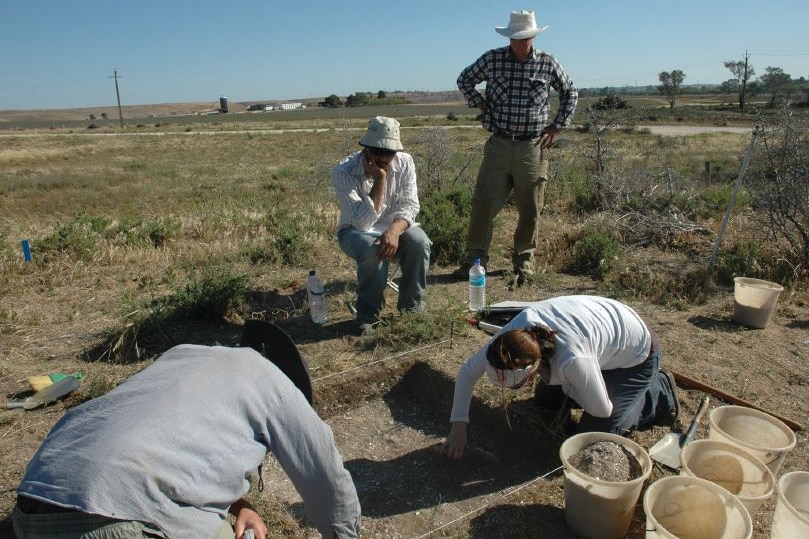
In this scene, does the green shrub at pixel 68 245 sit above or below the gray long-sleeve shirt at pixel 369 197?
below

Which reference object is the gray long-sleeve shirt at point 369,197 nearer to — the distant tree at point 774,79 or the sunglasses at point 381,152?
the sunglasses at point 381,152

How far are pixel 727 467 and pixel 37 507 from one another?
248 cm

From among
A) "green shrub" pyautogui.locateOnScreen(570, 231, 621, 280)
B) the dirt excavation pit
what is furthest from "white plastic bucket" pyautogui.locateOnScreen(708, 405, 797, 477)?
"green shrub" pyautogui.locateOnScreen(570, 231, 621, 280)

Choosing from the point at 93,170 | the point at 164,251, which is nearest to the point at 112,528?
the point at 164,251

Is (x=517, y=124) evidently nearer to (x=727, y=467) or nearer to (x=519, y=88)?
(x=519, y=88)

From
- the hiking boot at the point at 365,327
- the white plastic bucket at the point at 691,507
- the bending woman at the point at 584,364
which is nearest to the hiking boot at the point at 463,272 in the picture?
the hiking boot at the point at 365,327

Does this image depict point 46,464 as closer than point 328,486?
Yes

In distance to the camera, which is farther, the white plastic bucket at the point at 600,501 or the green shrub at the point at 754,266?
the green shrub at the point at 754,266

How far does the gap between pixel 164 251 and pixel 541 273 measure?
364 cm

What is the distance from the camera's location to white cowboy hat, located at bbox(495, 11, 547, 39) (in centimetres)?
432

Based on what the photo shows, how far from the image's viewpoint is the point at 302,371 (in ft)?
6.03

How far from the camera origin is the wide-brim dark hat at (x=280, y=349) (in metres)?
1.84

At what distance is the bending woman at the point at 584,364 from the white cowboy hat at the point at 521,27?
8.45 feet

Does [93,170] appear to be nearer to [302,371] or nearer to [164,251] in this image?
[164,251]
